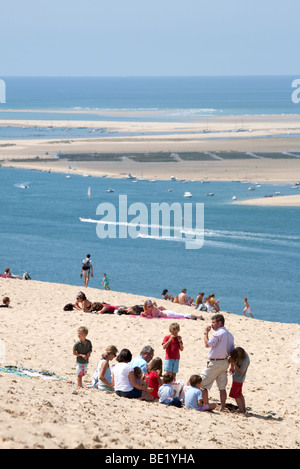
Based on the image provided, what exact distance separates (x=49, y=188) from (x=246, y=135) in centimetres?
5304

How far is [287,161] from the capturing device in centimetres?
9144

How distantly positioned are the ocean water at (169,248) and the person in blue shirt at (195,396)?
10515mm

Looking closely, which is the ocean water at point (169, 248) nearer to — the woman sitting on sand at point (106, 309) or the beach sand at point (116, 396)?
the woman sitting on sand at point (106, 309)

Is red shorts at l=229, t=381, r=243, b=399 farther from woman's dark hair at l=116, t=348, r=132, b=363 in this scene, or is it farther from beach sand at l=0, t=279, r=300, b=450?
woman's dark hair at l=116, t=348, r=132, b=363

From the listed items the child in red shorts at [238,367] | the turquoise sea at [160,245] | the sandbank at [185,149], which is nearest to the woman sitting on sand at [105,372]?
the child in red shorts at [238,367]

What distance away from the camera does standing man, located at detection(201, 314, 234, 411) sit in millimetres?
12305

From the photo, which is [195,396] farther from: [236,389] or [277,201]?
[277,201]

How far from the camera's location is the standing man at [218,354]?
12305 mm

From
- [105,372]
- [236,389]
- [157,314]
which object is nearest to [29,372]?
[105,372]

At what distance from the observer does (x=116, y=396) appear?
1219 cm

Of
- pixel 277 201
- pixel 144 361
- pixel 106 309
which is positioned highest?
pixel 277 201

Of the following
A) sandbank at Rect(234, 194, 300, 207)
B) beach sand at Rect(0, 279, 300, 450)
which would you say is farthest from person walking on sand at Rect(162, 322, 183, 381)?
sandbank at Rect(234, 194, 300, 207)

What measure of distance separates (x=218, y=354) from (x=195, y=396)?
71 cm

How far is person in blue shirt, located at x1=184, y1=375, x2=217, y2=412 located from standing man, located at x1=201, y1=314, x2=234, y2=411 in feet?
0.62
